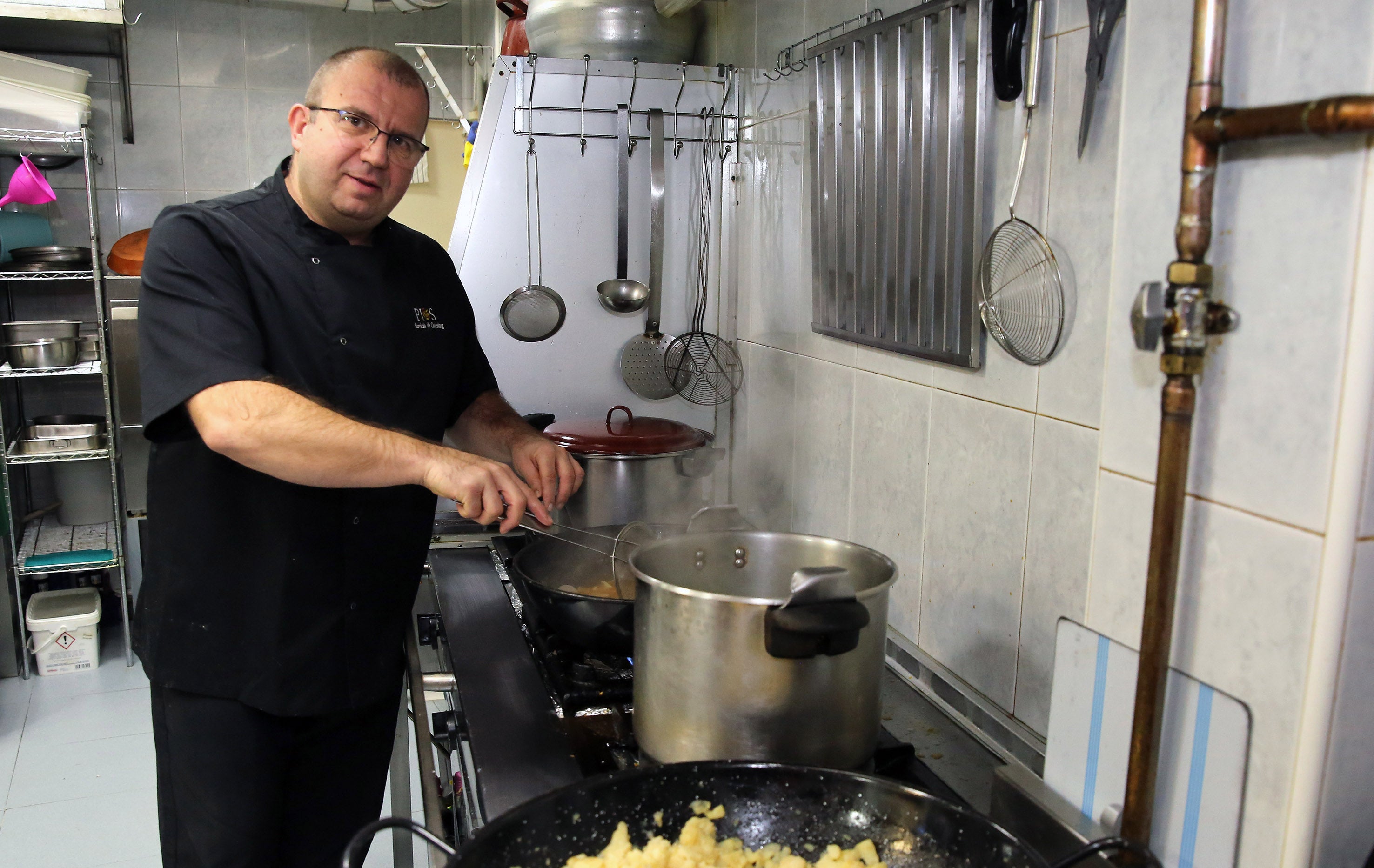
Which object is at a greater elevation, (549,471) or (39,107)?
(39,107)

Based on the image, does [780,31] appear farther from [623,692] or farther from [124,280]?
[124,280]

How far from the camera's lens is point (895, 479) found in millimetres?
1424

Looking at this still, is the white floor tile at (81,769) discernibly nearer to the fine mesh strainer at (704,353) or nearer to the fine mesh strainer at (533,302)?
the fine mesh strainer at (533,302)

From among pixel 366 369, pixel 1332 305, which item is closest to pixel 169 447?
pixel 366 369

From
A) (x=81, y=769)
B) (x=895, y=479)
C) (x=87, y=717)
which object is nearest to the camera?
(x=895, y=479)

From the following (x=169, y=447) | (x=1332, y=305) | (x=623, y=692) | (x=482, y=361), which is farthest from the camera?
(x=482, y=361)

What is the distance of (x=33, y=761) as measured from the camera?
255cm

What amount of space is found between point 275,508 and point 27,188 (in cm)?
249

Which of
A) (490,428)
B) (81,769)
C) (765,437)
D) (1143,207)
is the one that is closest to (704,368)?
(765,437)

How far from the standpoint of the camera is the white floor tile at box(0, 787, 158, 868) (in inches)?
85.0

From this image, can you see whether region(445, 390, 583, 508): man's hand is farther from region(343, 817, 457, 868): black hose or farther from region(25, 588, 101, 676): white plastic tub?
region(25, 588, 101, 676): white plastic tub

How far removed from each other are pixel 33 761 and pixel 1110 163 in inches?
111

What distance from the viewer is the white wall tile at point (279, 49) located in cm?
354

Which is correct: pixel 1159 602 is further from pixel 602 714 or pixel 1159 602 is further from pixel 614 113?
pixel 614 113
